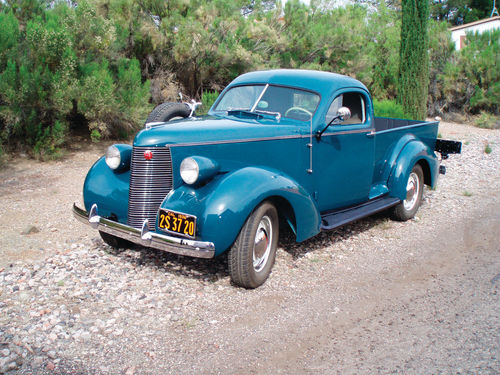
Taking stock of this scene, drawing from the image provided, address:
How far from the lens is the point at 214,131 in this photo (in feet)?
13.7

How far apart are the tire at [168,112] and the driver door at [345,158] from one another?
1663mm

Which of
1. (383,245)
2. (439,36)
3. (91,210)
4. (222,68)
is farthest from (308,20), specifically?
(91,210)

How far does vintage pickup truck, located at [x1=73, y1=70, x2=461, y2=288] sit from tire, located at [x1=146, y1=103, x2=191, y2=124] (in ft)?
0.05

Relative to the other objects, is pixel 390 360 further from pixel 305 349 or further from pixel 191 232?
pixel 191 232

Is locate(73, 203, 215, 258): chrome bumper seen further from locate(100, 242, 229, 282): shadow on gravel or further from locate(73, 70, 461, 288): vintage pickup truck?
locate(100, 242, 229, 282): shadow on gravel

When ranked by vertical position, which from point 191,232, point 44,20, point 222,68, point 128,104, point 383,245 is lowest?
point 383,245

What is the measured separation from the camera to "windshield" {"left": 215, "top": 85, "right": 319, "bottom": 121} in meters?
5.02

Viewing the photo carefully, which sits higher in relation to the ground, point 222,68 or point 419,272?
point 222,68

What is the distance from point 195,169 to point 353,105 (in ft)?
8.43

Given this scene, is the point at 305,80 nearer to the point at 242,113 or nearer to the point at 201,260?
the point at 242,113

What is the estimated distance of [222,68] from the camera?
11812 mm

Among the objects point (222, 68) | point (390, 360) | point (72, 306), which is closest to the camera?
point (390, 360)

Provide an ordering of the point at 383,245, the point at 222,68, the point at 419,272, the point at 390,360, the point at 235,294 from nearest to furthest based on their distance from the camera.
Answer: the point at 390,360 < the point at 235,294 < the point at 419,272 < the point at 383,245 < the point at 222,68

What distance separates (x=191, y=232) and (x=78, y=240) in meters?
2.14
